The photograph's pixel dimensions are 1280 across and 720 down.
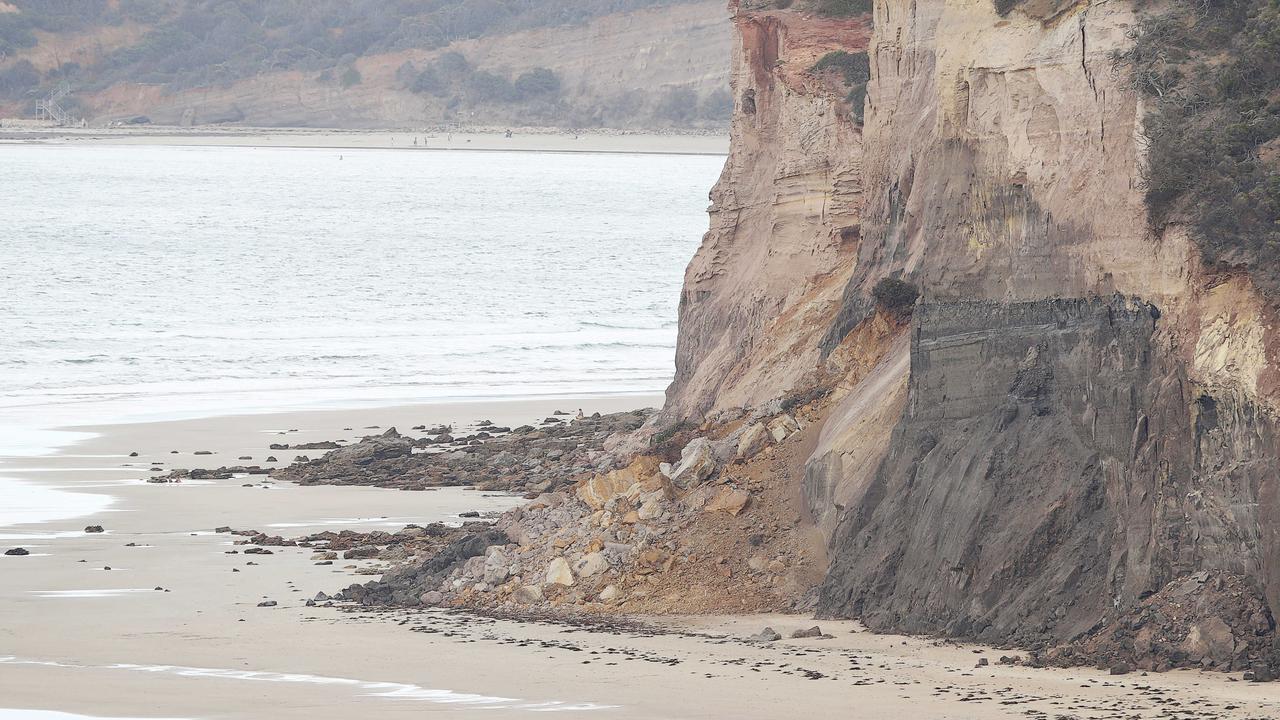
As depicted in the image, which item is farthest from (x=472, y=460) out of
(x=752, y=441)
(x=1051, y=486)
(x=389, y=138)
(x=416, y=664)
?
(x=389, y=138)

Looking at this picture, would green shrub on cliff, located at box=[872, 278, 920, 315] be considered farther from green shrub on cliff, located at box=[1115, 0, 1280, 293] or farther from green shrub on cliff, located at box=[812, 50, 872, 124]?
green shrub on cliff, located at box=[812, 50, 872, 124]

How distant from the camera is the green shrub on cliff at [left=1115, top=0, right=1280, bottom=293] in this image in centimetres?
1286

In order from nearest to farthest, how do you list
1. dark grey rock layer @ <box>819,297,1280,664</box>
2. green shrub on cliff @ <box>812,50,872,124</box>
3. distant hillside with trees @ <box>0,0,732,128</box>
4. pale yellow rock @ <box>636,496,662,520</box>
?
1. dark grey rock layer @ <box>819,297,1280,664</box>
2. pale yellow rock @ <box>636,496,662,520</box>
3. green shrub on cliff @ <box>812,50,872,124</box>
4. distant hillside with trees @ <box>0,0,732,128</box>

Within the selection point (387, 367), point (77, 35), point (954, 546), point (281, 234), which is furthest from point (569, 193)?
point (954, 546)

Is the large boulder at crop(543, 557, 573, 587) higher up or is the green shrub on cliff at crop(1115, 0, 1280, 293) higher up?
the green shrub on cliff at crop(1115, 0, 1280, 293)

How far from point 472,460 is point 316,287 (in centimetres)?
4309

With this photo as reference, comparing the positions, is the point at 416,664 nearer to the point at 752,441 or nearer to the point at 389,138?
the point at 752,441

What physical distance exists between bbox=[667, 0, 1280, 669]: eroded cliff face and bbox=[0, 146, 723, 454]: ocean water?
755 inches

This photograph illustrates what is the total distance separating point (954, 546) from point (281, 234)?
272ft

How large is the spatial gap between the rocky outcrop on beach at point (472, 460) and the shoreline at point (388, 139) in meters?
142

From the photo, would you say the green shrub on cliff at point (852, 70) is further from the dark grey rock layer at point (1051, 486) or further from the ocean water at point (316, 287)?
the ocean water at point (316, 287)

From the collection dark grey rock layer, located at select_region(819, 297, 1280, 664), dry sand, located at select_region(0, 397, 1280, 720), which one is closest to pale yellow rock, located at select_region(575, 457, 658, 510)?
dry sand, located at select_region(0, 397, 1280, 720)

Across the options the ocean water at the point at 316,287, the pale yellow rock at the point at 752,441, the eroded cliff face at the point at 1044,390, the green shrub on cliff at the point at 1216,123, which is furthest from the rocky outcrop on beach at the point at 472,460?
the green shrub on cliff at the point at 1216,123

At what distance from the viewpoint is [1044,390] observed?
14094mm
